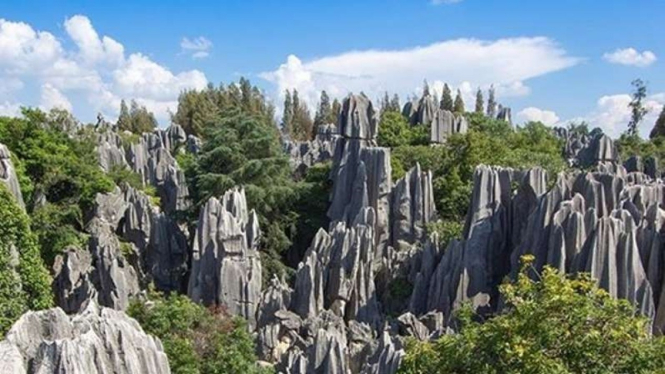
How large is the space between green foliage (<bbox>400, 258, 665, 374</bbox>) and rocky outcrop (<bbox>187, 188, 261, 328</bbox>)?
40.6 feet

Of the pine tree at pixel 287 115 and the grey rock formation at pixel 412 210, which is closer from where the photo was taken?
the grey rock formation at pixel 412 210

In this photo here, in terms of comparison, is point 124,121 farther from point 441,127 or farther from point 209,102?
point 441,127

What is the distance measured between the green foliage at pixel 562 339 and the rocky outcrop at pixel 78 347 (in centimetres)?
465

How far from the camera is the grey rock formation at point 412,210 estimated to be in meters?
26.2

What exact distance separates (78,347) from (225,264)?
46.2ft

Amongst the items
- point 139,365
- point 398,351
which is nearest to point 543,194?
point 398,351

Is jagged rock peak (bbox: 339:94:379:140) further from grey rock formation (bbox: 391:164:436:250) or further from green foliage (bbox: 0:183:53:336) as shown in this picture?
green foliage (bbox: 0:183:53:336)

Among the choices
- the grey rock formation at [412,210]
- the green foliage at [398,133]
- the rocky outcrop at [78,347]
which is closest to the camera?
the rocky outcrop at [78,347]

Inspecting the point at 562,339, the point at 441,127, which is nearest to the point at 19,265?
the point at 562,339

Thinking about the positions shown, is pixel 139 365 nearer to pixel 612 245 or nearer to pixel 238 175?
pixel 612 245

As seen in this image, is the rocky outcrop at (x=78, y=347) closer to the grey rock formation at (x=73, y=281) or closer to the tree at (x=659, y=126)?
the grey rock formation at (x=73, y=281)

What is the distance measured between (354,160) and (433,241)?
7481mm

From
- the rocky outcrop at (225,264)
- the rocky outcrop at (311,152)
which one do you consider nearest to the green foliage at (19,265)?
the rocky outcrop at (225,264)

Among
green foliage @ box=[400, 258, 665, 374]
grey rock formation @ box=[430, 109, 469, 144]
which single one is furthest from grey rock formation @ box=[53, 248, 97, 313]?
grey rock formation @ box=[430, 109, 469, 144]
